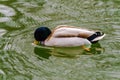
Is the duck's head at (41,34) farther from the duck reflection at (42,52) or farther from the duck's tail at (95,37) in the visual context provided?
the duck's tail at (95,37)

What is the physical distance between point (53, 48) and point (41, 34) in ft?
1.46

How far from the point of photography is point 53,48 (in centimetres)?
948

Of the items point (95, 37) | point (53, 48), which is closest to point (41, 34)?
point (53, 48)

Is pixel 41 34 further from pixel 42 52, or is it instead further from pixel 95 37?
pixel 95 37

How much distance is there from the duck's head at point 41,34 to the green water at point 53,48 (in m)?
0.20

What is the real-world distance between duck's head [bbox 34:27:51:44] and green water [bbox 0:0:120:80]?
204 mm

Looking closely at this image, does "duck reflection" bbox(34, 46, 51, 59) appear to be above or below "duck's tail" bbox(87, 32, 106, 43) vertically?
below

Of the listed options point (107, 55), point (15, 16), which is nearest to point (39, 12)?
point (15, 16)

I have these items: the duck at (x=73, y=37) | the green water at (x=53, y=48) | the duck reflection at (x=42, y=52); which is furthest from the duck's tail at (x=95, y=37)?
the duck reflection at (x=42, y=52)

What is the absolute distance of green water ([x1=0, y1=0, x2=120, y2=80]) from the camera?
825cm

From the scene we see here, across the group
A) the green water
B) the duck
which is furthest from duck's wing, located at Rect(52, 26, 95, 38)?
the green water

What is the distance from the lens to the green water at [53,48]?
8.25 m

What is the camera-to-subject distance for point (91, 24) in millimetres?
10328

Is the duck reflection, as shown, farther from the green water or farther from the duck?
the duck
